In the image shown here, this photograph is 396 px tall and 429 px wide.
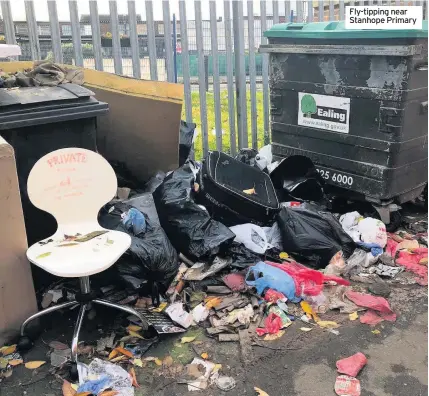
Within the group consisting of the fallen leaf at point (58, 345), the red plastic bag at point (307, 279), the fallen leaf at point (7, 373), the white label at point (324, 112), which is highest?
the white label at point (324, 112)

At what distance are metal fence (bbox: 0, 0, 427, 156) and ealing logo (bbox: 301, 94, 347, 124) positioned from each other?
1.16 metres

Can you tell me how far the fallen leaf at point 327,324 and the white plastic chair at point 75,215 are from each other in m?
0.98

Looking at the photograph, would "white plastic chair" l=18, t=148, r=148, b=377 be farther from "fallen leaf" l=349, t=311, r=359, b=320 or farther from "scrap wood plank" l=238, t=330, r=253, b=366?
"fallen leaf" l=349, t=311, r=359, b=320

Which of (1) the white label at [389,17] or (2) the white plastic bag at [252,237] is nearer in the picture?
(2) the white plastic bag at [252,237]

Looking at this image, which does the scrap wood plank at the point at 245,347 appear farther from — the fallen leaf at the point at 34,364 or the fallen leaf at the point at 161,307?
the fallen leaf at the point at 34,364

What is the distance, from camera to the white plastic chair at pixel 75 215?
100 inches

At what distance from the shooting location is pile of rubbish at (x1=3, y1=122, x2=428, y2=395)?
2742mm

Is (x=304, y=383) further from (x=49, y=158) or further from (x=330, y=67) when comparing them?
(x=330, y=67)

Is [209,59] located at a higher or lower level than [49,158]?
higher

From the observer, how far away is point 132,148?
12.7 feet

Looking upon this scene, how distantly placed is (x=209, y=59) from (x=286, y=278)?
269 cm

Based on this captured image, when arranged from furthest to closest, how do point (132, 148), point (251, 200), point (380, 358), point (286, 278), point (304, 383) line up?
point (132, 148) → point (251, 200) → point (286, 278) → point (380, 358) → point (304, 383)

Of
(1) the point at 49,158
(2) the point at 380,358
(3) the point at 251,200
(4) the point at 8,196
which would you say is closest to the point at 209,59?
(3) the point at 251,200

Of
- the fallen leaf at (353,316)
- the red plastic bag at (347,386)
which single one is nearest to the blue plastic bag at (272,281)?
the fallen leaf at (353,316)
